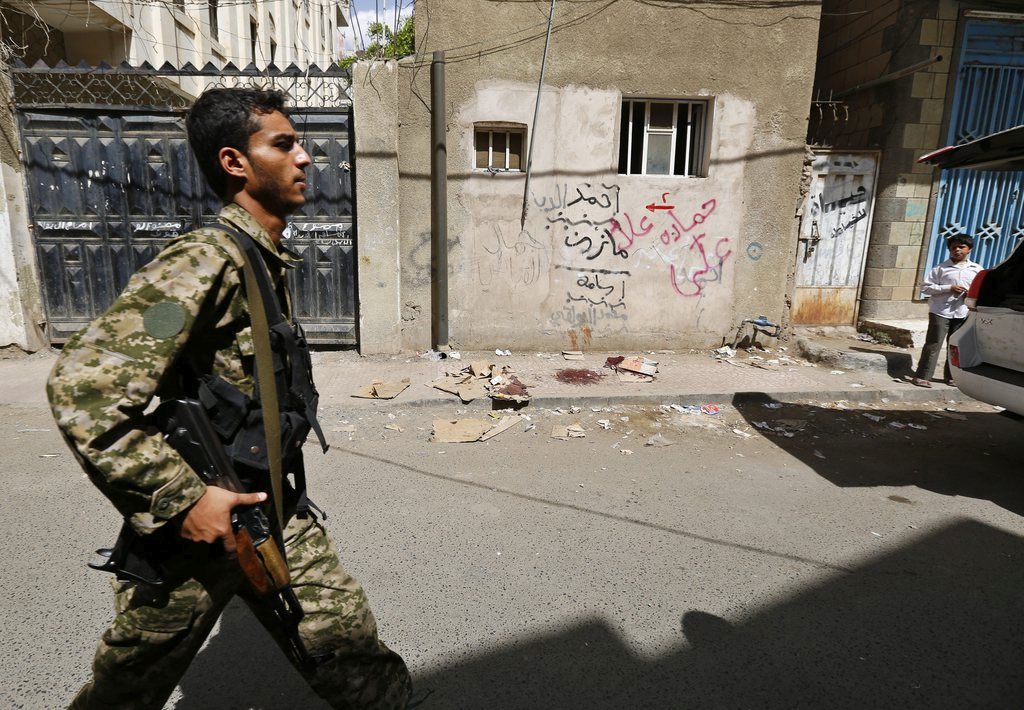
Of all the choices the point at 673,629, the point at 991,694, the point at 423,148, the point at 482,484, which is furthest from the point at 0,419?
the point at 991,694

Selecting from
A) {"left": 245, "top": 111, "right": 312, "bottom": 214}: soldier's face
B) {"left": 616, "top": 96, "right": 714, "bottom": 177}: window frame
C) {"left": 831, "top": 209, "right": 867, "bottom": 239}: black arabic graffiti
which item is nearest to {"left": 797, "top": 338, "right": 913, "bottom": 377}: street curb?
{"left": 831, "top": 209, "right": 867, "bottom": 239}: black arabic graffiti

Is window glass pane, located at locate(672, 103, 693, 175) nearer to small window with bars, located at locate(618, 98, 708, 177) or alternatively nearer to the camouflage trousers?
small window with bars, located at locate(618, 98, 708, 177)

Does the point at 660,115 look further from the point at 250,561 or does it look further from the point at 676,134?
the point at 250,561

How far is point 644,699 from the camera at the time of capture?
214 cm

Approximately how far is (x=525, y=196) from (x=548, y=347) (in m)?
1.81

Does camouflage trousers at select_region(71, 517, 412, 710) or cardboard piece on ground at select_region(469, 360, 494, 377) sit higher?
camouflage trousers at select_region(71, 517, 412, 710)

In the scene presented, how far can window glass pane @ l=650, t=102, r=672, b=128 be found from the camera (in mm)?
7168

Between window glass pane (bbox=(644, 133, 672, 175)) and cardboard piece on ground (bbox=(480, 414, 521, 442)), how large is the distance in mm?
3706

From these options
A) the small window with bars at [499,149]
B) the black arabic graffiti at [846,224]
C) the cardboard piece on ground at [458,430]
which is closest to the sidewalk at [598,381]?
the cardboard piece on ground at [458,430]

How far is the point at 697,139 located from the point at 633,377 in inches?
121

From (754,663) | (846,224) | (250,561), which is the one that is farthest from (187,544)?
(846,224)

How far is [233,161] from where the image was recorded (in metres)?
1.60

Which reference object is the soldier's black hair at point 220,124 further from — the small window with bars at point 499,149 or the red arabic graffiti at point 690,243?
the red arabic graffiti at point 690,243

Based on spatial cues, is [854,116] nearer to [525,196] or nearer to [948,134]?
[948,134]
